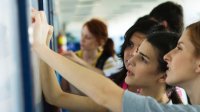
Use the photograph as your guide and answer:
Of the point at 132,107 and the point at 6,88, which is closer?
the point at 6,88

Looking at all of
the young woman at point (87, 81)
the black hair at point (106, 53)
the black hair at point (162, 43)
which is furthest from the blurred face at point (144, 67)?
the black hair at point (106, 53)

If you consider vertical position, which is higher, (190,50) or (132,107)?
(190,50)

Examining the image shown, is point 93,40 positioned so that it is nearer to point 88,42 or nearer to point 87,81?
point 88,42

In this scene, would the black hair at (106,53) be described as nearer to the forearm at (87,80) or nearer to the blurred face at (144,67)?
the blurred face at (144,67)

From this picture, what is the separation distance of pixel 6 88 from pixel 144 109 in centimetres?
37

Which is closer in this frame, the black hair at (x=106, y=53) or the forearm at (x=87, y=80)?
the forearm at (x=87, y=80)

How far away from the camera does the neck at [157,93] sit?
1298mm

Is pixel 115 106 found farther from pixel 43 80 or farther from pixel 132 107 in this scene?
pixel 43 80

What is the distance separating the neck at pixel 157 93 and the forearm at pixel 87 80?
35 cm

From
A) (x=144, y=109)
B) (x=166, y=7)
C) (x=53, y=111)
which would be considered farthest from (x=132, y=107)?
(x=166, y=7)

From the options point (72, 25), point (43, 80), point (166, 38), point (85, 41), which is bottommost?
point (72, 25)

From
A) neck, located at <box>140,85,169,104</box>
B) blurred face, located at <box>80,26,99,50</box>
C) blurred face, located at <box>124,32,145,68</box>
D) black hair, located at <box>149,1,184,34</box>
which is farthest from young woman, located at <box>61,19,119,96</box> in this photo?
neck, located at <box>140,85,169,104</box>

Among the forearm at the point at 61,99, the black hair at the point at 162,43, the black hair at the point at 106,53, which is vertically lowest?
the black hair at the point at 106,53

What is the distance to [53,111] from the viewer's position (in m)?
1.31
